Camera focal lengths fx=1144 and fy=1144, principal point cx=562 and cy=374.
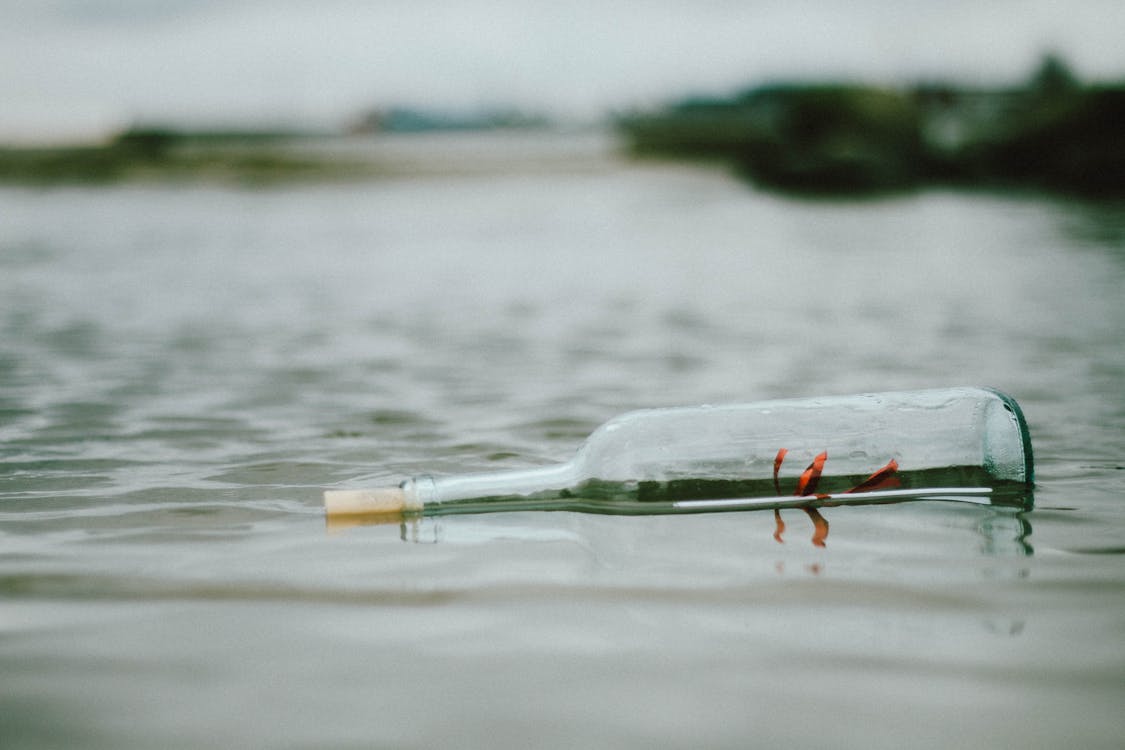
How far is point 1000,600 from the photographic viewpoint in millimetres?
1706

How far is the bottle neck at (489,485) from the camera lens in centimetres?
217

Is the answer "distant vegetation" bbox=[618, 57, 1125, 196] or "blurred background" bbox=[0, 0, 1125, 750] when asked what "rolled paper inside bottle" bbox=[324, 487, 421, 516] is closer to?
"blurred background" bbox=[0, 0, 1125, 750]

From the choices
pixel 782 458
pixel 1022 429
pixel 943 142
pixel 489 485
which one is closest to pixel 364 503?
pixel 489 485

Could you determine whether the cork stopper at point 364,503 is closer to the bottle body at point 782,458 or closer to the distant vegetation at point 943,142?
the bottle body at point 782,458

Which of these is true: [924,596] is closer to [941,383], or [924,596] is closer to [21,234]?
[941,383]

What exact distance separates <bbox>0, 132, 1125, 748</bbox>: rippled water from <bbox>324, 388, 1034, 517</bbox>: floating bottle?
2.8 inches

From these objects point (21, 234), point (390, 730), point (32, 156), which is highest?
point (32, 156)

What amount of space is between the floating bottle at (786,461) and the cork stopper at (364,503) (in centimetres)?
12

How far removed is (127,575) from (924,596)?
1.26 m

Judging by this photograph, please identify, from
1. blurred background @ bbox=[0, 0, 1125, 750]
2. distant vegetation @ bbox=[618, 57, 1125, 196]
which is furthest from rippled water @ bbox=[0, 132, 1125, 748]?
distant vegetation @ bbox=[618, 57, 1125, 196]

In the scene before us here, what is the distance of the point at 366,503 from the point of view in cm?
209

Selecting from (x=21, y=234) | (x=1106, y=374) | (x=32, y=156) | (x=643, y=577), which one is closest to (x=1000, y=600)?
(x=643, y=577)

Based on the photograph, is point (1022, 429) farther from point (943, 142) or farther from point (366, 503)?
point (943, 142)

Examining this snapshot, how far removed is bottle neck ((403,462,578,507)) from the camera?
217cm
